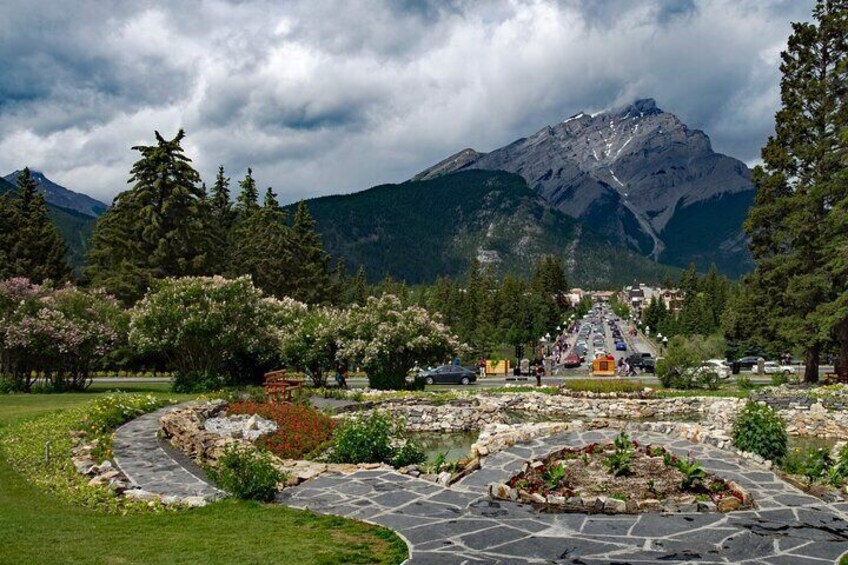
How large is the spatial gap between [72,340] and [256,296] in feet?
24.7

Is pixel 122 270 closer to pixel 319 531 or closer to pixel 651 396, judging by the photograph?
pixel 651 396

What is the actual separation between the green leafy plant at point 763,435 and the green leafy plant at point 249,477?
8.91m

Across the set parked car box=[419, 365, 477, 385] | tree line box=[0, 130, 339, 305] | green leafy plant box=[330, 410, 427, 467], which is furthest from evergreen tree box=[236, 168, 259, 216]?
green leafy plant box=[330, 410, 427, 467]

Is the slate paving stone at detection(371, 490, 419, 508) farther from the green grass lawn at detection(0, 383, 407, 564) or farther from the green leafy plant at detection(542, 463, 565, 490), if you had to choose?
the green leafy plant at detection(542, 463, 565, 490)

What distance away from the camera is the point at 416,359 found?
101 feet

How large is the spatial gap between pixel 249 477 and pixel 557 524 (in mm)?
4447

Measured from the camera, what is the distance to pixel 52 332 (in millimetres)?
27094

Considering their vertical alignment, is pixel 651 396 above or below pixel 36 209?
below

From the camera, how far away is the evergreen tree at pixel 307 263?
186 feet

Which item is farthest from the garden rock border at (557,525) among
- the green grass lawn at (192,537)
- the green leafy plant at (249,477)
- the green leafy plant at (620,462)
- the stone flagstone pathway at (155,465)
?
the green leafy plant at (620,462)

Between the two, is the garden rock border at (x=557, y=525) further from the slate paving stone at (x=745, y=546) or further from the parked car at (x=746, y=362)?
the parked car at (x=746, y=362)

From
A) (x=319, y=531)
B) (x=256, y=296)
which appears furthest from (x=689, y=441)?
(x=256, y=296)

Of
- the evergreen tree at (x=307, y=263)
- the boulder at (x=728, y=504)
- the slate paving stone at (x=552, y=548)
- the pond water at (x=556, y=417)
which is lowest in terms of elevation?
the pond water at (x=556, y=417)

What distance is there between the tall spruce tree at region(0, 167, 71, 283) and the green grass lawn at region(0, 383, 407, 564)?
4641 centimetres
